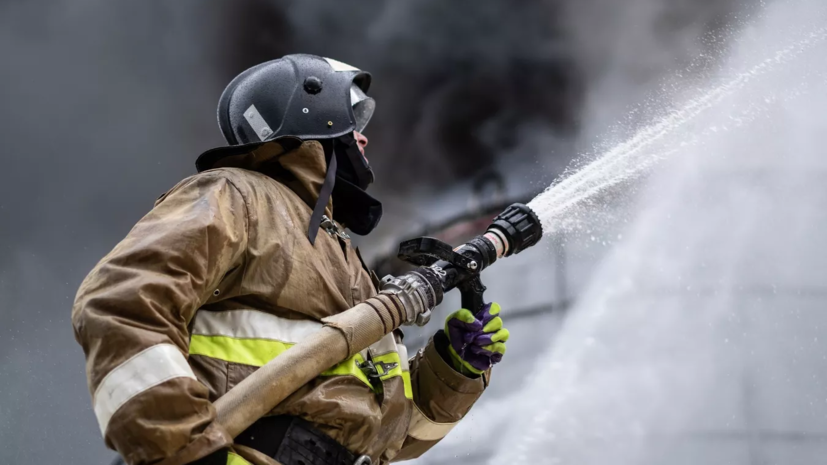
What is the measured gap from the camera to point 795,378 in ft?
18.0

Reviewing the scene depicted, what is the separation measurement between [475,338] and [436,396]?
0.29 metres

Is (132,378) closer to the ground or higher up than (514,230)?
closer to the ground

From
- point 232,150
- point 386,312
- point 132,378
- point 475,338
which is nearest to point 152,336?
point 132,378

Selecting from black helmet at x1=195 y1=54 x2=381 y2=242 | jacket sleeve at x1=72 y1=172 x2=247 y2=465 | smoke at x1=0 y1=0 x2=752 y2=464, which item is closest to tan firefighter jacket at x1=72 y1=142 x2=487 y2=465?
jacket sleeve at x1=72 y1=172 x2=247 y2=465

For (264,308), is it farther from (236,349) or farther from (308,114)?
(308,114)

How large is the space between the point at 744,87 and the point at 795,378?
207 cm

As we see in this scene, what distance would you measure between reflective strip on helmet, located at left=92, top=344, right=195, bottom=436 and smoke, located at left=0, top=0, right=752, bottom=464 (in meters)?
3.30

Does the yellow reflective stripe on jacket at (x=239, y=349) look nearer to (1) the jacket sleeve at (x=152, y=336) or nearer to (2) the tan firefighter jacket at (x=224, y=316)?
(2) the tan firefighter jacket at (x=224, y=316)

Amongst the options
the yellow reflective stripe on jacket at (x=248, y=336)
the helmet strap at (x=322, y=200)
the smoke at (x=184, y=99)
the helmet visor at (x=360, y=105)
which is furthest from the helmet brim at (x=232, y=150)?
the smoke at (x=184, y=99)

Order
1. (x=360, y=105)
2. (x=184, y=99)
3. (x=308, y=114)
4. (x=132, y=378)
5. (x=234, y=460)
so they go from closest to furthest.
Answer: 1. (x=132, y=378)
2. (x=234, y=460)
3. (x=308, y=114)
4. (x=360, y=105)
5. (x=184, y=99)

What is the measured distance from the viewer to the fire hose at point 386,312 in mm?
2100

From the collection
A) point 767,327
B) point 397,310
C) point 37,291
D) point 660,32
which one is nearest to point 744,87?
point 660,32

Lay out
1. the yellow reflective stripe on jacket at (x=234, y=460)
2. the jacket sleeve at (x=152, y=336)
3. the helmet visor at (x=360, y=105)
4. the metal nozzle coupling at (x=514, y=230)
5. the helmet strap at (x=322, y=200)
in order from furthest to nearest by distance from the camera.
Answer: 1. the helmet visor at (x=360, y=105)
2. the metal nozzle coupling at (x=514, y=230)
3. the helmet strap at (x=322, y=200)
4. the yellow reflective stripe on jacket at (x=234, y=460)
5. the jacket sleeve at (x=152, y=336)

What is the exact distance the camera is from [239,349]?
2271 millimetres
